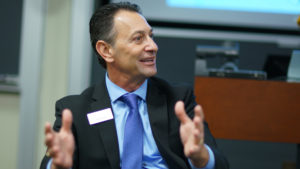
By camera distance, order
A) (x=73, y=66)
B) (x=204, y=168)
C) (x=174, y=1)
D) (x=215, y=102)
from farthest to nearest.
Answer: (x=174, y=1) < (x=73, y=66) < (x=215, y=102) < (x=204, y=168)

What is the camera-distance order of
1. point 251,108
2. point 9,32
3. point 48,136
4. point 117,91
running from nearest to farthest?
1. point 48,136
2. point 117,91
3. point 251,108
4. point 9,32

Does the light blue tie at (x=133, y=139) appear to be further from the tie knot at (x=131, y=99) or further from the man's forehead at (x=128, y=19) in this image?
the man's forehead at (x=128, y=19)

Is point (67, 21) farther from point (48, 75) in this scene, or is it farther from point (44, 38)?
point (48, 75)

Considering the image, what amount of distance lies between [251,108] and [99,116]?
80 cm

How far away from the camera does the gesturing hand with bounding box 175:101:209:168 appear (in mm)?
905

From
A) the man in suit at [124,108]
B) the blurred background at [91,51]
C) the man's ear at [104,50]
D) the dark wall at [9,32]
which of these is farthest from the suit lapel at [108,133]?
the dark wall at [9,32]

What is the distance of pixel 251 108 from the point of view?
161cm

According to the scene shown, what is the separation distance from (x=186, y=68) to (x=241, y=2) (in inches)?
22.8

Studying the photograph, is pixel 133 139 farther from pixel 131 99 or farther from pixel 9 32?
pixel 9 32

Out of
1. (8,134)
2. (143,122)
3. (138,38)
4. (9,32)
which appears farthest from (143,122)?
(9,32)

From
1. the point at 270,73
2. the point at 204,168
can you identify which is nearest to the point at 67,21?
the point at 270,73

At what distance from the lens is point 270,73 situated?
6.28 ft

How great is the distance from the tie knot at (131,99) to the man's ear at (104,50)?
19 cm

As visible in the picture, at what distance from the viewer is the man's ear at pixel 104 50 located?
4.40 ft
